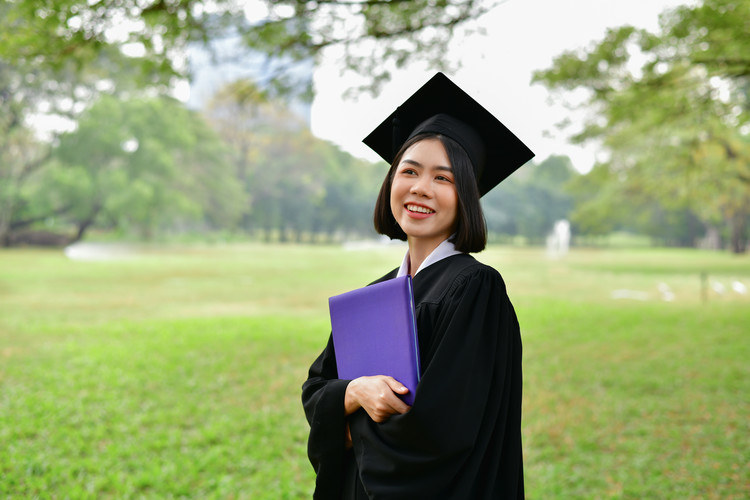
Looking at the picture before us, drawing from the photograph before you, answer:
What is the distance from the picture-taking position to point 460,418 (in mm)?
1219

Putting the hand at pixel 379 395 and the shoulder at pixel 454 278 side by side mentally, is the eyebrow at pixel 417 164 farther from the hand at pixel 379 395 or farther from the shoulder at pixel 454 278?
the hand at pixel 379 395

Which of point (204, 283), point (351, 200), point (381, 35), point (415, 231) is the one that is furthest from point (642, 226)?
point (415, 231)

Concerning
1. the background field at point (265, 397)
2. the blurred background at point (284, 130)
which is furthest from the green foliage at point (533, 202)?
the background field at point (265, 397)

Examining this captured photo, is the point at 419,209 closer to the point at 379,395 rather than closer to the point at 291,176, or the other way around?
the point at 379,395

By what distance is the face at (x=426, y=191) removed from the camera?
55.4 inches

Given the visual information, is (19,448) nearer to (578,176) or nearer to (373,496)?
(373,496)

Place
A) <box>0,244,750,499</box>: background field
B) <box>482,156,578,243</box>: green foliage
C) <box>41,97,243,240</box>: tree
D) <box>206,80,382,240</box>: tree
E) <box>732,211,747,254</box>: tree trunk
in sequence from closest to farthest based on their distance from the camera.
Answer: <box>0,244,750,499</box>: background field → <box>41,97,243,240</box>: tree → <box>732,211,747,254</box>: tree trunk → <box>206,80,382,240</box>: tree → <box>482,156,578,243</box>: green foliage

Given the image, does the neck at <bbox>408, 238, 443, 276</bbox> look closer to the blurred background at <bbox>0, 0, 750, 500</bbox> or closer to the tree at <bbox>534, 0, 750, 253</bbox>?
the blurred background at <bbox>0, 0, 750, 500</bbox>

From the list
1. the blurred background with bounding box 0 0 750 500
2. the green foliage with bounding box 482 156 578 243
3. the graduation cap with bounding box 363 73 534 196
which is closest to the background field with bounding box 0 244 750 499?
the blurred background with bounding box 0 0 750 500

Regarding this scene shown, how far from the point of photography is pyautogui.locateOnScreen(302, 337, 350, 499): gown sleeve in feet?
4.53

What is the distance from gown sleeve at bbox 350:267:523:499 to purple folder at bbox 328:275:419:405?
2.4 inches

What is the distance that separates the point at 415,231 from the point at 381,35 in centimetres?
409

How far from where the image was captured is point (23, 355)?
24.2 ft

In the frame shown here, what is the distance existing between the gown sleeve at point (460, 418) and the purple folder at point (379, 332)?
6 cm
